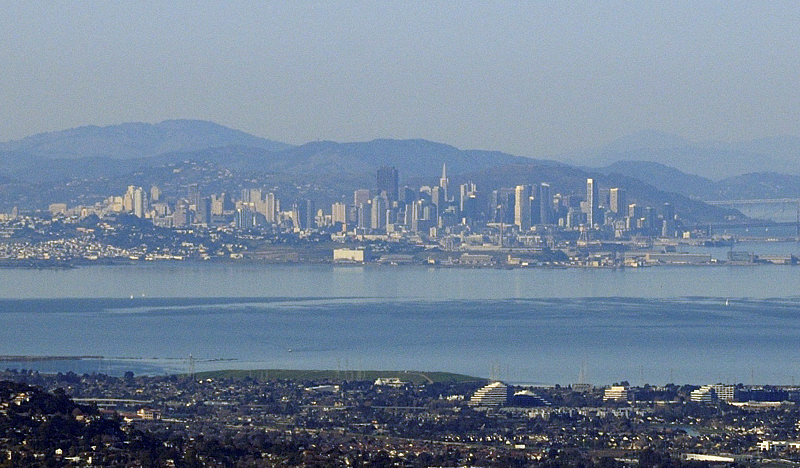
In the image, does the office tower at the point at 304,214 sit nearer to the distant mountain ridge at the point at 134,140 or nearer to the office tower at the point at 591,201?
the office tower at the point at 591,201

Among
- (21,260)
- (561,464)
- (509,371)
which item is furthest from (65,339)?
(21,260)

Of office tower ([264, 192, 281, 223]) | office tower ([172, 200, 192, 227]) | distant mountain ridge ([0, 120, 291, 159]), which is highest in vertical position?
distant mountain ridge ([0, 120, 291, 159])

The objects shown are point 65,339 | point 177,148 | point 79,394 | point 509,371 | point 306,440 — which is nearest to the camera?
point 306,440

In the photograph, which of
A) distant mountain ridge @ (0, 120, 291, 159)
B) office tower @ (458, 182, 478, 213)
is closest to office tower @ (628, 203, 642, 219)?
office tower @ (458, 182, 478, 213)

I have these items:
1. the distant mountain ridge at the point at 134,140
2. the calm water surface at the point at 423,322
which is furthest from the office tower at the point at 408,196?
the distant mountain ridge at the point at 134,140

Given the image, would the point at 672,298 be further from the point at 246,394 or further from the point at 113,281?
the point at 246,394

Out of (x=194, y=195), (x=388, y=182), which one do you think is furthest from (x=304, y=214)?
(x=194, y=195)

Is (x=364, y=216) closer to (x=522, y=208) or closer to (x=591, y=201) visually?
(x=522, y=208)

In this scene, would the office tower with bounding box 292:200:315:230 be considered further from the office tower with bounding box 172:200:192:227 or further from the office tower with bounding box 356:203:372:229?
the office tower with bounding box 172:200:192:227
